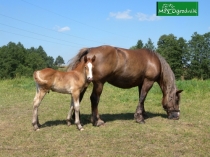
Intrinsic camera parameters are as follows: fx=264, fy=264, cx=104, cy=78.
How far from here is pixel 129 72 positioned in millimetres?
6977

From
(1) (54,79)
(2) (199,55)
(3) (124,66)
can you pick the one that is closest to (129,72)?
(3) (124,66)

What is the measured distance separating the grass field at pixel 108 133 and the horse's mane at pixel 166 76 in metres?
0.97

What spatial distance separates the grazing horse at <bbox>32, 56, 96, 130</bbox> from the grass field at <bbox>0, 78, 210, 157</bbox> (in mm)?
572

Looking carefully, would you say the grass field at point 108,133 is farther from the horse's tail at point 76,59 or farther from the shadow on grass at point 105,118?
the horse's tail at point 76,59

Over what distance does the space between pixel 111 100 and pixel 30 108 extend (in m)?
3.52

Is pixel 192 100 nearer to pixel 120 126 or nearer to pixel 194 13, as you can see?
pixel 120 126

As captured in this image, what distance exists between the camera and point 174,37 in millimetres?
58562

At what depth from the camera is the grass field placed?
4.94 meters

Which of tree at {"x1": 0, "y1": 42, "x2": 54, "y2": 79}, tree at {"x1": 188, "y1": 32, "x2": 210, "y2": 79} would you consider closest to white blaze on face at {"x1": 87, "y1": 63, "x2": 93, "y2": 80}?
tree at {"x1": 188, "y1": 32, "x2": 210, "y2": 79}

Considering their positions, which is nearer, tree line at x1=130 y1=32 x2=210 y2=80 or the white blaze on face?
the white blaze on face

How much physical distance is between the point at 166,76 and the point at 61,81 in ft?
9.89

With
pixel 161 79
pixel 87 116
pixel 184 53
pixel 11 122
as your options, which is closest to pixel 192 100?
pixel 161 79

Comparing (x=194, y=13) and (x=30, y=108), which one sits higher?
(x=194, y=13)

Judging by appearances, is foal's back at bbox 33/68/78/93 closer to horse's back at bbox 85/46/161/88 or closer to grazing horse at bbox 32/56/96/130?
grazing horse at bbox 32/56/96/130
